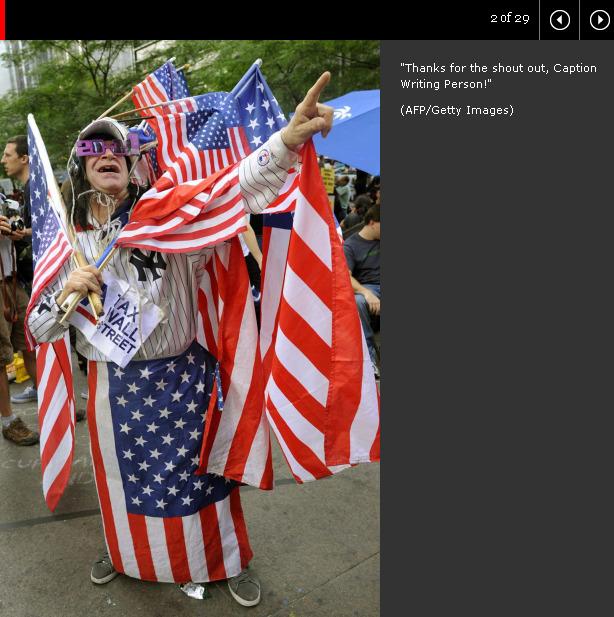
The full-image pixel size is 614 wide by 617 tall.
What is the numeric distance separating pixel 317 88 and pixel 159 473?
1.64 m

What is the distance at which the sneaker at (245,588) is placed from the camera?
8.29 feet

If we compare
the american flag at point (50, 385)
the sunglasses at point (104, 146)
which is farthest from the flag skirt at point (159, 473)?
the sunglasses at point (104, 146)

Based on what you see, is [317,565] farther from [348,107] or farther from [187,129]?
[348,107]

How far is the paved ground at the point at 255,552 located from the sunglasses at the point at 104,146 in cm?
192

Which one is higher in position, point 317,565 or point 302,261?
point 302,261

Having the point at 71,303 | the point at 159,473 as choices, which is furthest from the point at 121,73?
the point at 159,473

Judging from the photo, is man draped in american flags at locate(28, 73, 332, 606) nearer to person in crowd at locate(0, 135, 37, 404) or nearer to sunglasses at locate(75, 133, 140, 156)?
sunglasses at locate(75, 133, 140, 156)

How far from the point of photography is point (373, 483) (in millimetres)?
3574

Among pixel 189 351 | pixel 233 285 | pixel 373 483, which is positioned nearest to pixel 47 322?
pixel 189 351
